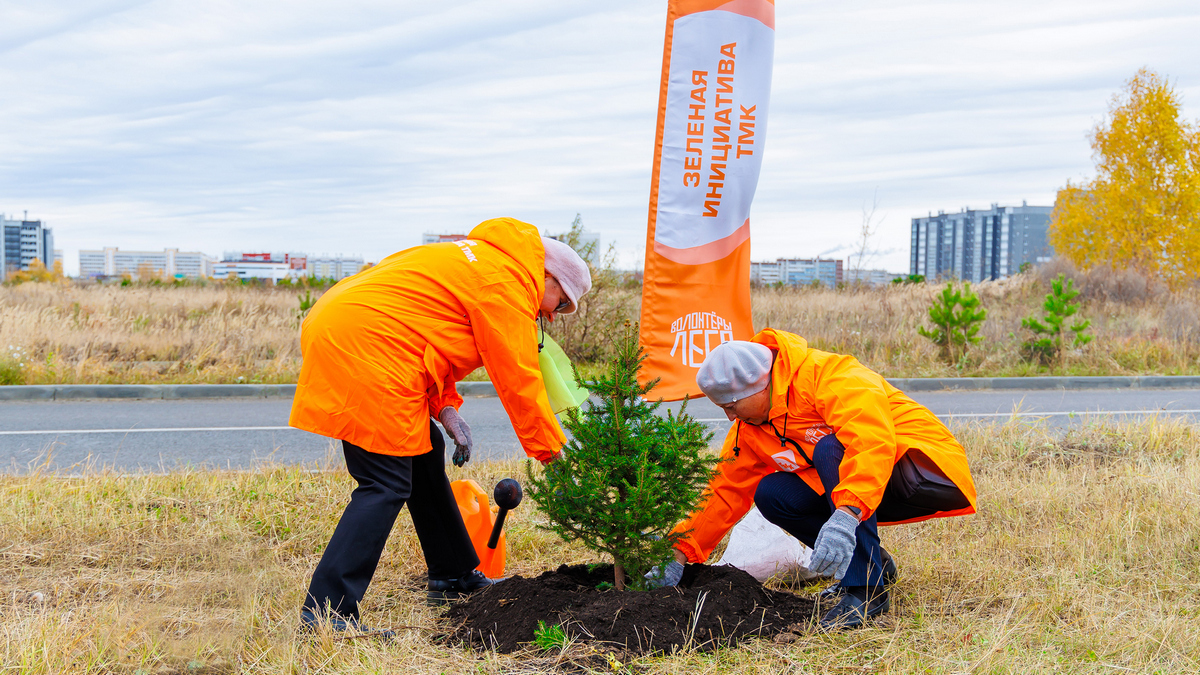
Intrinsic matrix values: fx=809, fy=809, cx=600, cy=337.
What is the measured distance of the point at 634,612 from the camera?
2.70 meters

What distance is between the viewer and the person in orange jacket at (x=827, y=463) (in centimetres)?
271

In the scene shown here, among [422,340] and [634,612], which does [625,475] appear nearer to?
[634,612]

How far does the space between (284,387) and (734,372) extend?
7567 mm

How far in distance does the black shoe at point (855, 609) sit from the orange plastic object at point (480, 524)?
1471 mm

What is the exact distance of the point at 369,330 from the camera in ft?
8.87

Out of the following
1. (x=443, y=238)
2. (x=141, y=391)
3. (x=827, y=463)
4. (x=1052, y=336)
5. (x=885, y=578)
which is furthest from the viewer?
(x=443, y=238)

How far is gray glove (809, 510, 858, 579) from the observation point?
2.64 m

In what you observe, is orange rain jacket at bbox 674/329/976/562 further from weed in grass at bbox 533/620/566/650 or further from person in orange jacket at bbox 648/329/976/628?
weed in grass at bbox 533/620/566/650

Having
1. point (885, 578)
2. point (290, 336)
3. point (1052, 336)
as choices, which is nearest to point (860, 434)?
point (885, 578)

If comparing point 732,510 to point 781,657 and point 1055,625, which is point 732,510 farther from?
point 1055,625

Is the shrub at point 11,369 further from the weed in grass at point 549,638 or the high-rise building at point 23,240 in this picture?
the high-rise building at point 23,240

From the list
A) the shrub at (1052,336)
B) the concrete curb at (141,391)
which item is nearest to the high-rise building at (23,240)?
the concrete curb at (141,391)

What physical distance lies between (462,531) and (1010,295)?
19279 millimetres

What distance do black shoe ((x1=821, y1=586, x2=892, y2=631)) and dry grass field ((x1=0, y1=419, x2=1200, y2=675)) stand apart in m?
0.06
